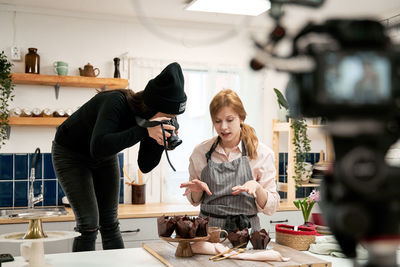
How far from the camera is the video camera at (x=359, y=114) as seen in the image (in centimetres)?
44

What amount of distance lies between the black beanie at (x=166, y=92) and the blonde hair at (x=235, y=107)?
395 millimetres

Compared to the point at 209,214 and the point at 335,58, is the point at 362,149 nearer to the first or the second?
the point at 335,58

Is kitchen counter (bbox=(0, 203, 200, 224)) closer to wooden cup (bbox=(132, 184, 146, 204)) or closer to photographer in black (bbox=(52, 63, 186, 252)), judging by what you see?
wooden cup (bbox=(132, 184, 146, 204))

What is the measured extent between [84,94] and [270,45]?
3.54 m

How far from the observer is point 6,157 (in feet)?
12.1

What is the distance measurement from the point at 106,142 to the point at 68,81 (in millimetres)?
1973

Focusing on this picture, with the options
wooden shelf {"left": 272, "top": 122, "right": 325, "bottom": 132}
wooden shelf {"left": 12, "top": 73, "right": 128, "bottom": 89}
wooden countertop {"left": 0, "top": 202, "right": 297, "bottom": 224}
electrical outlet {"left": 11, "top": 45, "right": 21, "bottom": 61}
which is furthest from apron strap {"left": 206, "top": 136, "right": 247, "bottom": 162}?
electrical outlet {"left": 11, "top": 45, "right": 21, "bottom": 61}

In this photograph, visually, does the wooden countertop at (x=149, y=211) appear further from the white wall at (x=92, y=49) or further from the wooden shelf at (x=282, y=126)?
the white wall at (x=92, y=49)

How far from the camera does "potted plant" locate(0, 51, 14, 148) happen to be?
11.5 ft

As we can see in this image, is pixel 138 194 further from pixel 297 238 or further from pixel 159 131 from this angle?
pixel 297 238

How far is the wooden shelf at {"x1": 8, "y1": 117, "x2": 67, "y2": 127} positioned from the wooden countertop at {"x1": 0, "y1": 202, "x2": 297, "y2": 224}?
71 cm

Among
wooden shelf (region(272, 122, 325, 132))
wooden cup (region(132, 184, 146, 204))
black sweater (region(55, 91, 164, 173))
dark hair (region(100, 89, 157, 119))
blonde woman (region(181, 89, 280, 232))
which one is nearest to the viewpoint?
black sweater (region(55, 91, 164, 173))

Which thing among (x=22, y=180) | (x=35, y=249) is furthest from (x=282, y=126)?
(x=35, y=249)

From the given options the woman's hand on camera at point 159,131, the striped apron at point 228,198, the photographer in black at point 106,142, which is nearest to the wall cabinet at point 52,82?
the photographer in black at point 106,142
